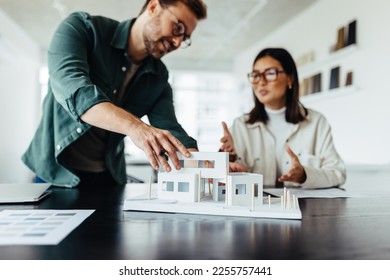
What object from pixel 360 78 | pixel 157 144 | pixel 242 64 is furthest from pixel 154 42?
pixel 242 64

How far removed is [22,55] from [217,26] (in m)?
2.78

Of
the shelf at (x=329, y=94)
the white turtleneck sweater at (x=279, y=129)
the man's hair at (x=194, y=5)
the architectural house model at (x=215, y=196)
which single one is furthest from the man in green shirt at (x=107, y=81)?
the shelf at (x=329, y=94)

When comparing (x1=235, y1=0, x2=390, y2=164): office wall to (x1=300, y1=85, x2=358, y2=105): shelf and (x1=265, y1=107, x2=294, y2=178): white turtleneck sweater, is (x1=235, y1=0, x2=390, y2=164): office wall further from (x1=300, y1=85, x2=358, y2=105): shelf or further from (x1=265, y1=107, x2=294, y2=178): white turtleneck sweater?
(x1=265, y1=107, x2=294, y2=178): white turtleneck sweater

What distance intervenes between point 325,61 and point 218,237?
11.5 ft

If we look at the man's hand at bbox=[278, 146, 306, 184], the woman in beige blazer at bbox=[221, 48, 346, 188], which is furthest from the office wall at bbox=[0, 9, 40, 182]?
the man's hand at bbox=[278, 146, 306, 184]

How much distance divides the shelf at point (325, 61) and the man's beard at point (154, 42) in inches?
93.2

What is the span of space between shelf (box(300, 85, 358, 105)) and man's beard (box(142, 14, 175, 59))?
233 centimetres

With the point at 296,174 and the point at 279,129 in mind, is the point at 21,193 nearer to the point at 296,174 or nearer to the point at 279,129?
the point at 296,174

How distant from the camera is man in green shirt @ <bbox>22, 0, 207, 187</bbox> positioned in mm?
1120

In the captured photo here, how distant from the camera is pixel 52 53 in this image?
103 cm

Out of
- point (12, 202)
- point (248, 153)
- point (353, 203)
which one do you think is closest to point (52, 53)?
point (12, 202)
